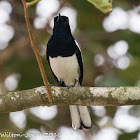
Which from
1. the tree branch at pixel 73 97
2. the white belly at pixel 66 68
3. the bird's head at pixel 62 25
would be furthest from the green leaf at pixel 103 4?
the bird's head at pixel 62 25

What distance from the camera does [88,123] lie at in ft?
12.3

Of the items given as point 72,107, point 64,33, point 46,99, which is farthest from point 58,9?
point 46,99

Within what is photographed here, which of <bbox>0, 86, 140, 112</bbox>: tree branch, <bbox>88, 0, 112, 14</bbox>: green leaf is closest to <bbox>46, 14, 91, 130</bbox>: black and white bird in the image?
<bbox>0, 86, 140, 112</bbox>: tree branch

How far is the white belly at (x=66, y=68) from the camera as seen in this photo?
409cm

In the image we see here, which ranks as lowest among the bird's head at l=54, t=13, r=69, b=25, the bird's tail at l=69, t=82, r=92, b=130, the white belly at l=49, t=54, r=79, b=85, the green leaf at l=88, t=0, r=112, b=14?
the bird's tail at l=69, t=82, r=92, b=130

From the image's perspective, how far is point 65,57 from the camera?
408cm

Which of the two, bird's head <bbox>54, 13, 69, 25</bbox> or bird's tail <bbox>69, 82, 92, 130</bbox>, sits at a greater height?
bird's head <bbox>54, 13, 69, 25</bbox>

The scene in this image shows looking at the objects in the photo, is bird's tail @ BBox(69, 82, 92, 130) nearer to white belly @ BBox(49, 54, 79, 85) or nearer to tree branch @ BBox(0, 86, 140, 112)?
white belly @ BBox(49, 54, 79, 85)

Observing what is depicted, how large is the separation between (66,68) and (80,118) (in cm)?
64

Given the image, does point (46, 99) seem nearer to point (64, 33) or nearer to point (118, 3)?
point (64, 33)

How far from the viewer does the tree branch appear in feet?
8.77

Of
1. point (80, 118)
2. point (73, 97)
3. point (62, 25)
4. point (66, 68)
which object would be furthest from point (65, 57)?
point (73, 97)

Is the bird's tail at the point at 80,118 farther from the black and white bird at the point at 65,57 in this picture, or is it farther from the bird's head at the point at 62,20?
the bird's head at the point at 62,20

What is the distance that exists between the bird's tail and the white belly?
47 centimetres
